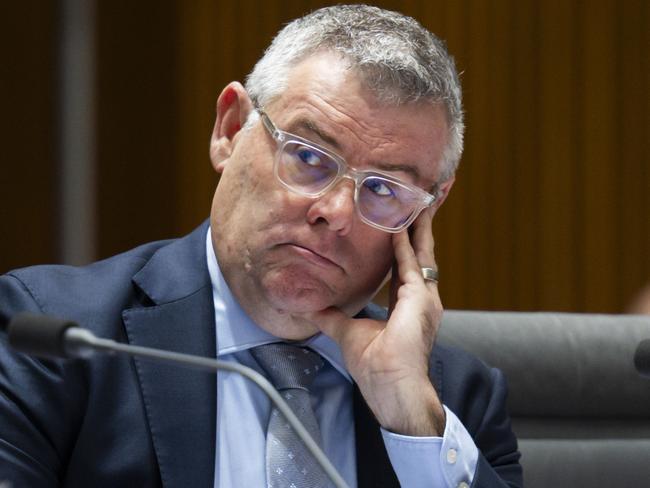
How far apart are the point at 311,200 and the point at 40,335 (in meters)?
0.57

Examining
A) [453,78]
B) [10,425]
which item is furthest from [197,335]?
[453,78]

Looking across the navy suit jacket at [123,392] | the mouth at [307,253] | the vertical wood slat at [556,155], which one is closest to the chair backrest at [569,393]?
the navy suit jacket at [123,392]

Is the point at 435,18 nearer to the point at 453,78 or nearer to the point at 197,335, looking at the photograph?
the point at 453,78

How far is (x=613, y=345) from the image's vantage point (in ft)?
6.32

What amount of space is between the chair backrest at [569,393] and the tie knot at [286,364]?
42cm

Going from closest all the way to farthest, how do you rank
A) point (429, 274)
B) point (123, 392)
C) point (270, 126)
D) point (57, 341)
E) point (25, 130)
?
1. point (57, 341)
2. point (123, 392)
3. point (270, 126)
4. point (429, 274)
5. point (25, 130)

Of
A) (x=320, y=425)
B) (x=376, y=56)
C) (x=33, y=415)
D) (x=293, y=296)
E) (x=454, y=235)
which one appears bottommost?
(x=454, y=235)

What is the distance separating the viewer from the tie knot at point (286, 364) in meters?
1.48

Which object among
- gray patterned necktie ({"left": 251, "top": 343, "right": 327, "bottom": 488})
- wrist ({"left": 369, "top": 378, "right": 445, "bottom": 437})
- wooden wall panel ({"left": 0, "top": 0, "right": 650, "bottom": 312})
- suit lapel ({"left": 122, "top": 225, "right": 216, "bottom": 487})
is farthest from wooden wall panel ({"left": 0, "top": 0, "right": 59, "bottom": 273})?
wrist ({"left": 369, "top": 378, "right": 445, "bottom": 437})

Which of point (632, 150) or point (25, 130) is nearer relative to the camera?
point (25, 130)

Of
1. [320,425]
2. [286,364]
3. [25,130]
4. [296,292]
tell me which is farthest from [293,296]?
[25,130]

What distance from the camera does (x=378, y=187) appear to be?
1.47m

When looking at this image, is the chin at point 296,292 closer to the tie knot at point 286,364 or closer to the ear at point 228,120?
the tie knot at point 286,364

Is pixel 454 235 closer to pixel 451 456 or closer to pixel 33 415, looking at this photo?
pixel 451 456
